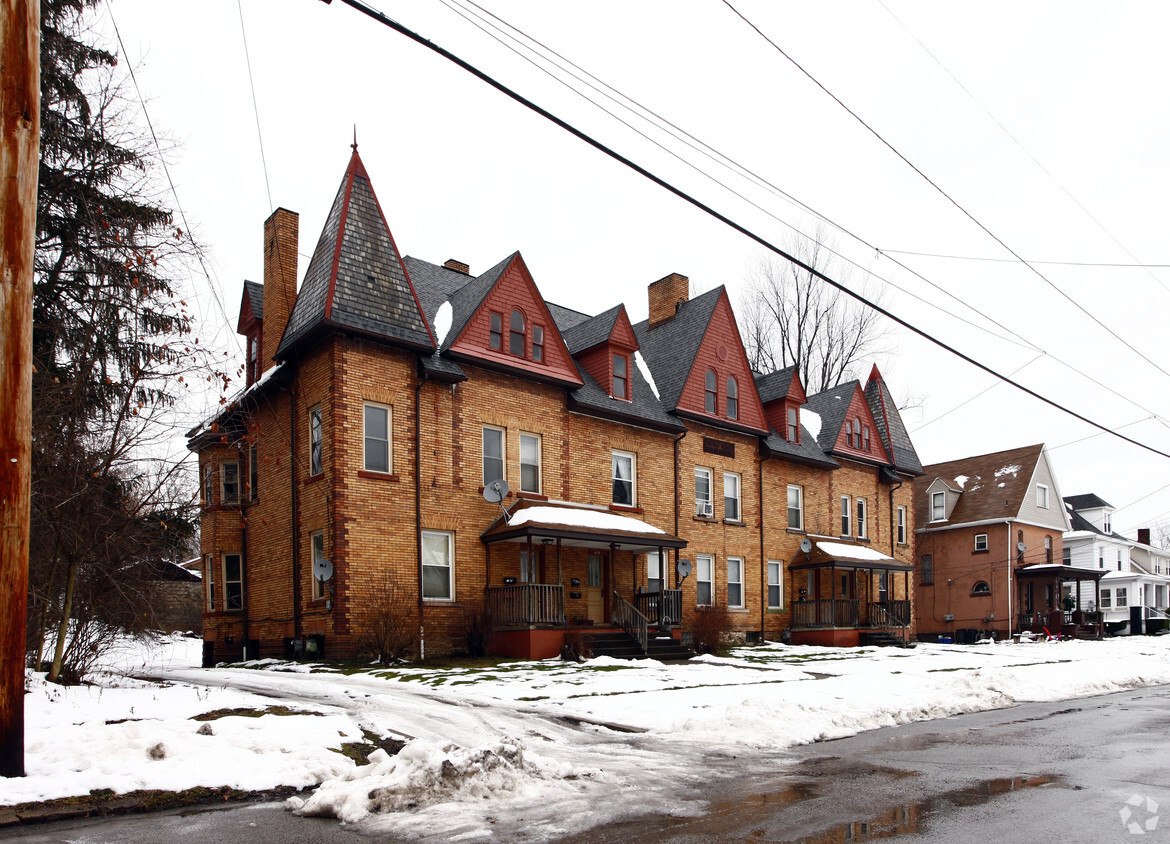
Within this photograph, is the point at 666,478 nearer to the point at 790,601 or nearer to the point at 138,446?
the point at 790,601

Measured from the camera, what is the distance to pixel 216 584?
24.4 metres

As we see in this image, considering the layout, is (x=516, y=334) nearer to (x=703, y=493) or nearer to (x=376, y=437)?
(x=376, y=437)

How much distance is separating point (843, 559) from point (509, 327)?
46.8ft

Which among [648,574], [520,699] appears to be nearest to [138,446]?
[520,699]

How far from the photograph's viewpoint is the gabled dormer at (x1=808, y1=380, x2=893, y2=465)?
1325 inches

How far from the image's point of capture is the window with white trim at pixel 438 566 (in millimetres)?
21000

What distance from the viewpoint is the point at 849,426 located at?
113 feet

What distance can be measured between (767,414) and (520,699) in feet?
68.0

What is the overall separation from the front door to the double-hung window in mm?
5984

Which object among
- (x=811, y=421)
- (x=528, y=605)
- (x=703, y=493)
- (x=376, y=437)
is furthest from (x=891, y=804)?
(x=811, y=421)

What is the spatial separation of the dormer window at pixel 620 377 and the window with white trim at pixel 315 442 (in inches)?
341

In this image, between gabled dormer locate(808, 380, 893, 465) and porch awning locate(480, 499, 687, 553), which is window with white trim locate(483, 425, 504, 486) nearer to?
porch awning locate(480, 499, 687, 553)

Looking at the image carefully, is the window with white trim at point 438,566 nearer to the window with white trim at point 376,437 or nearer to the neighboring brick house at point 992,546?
the window with white trim at point 376,437

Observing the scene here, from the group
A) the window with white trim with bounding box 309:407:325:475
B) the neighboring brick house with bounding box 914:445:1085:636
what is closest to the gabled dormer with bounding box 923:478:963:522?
the neighboring brick house with bounding box 914:445:1085:636
